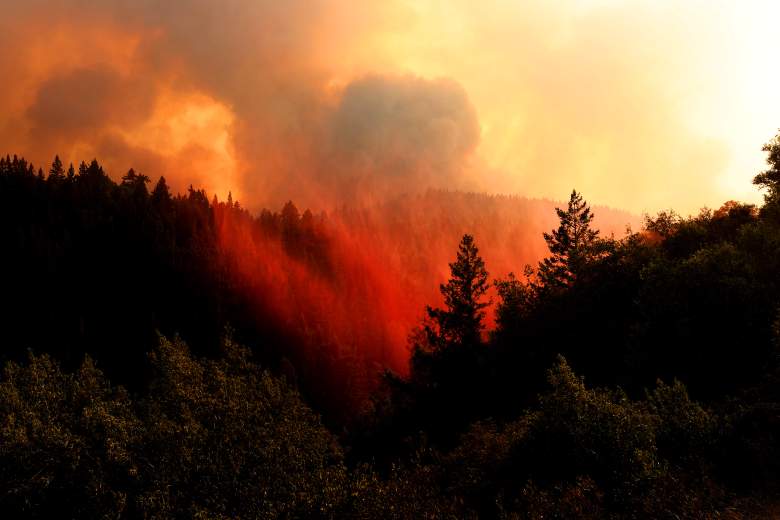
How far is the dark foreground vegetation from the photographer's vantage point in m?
17.0

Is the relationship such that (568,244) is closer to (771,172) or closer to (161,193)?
(771,172)

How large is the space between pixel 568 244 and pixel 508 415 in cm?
3114

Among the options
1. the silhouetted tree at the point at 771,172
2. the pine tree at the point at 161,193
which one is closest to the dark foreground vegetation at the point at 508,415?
the silhouetted tree at the point at 771,172

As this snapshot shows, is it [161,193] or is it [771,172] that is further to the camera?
[161,193]

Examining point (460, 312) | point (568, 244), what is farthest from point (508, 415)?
point (568, 244)

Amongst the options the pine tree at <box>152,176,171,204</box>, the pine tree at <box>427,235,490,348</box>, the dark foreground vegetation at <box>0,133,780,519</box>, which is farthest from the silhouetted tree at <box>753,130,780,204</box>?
the pine tree at <box>152,176,171,204</box>

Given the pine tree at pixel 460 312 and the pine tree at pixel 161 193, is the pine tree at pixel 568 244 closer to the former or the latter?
the pine tree at pixel 460 312

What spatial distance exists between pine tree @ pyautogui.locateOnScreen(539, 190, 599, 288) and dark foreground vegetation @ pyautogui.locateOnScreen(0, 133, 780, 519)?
0.27 m

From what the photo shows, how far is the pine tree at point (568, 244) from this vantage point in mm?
58250

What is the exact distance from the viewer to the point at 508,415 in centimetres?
4131

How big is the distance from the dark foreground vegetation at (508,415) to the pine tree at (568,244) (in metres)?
0.27

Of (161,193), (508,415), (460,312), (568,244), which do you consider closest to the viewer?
(508,415)

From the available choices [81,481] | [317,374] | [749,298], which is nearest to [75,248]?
[317,374]

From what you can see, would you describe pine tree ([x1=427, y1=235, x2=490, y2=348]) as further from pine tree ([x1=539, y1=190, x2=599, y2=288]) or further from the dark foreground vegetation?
pine tree ([x1=539, y1=190, x2=599, y2=288])
